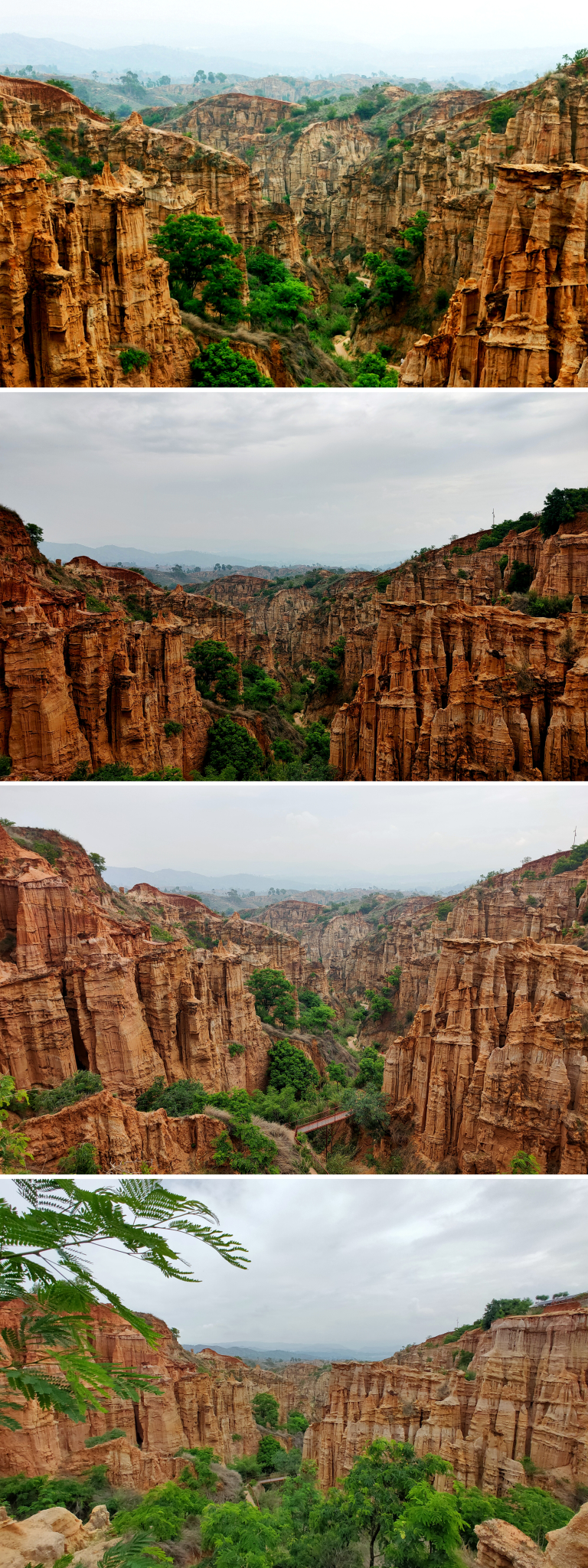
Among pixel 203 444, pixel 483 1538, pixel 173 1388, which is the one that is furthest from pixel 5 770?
pixel 483 1538

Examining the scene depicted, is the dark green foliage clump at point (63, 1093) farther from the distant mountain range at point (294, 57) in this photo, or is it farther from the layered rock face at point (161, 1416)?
the distant mountain range at point (294, 57)

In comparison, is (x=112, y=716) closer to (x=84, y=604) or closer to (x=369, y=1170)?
(x=84, y=604)

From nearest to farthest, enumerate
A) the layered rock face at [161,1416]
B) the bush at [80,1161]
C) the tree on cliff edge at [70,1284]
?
the tree on cliff edge at [70,1284] < the bush at [80,1161] < the layered rock face at [161,1416]

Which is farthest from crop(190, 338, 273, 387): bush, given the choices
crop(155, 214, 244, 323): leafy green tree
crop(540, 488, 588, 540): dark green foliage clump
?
crop(540, 488, 588, 540): dark green foliage clump

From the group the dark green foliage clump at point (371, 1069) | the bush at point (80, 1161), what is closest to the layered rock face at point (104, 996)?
the bush at point (80, 1161)

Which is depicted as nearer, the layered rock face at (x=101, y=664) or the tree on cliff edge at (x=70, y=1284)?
the tree on cliff edge at (x=70, y=1284)

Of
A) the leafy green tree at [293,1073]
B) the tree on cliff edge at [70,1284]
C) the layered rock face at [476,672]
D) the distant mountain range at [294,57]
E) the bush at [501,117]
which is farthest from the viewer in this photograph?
the bush at [501,117]

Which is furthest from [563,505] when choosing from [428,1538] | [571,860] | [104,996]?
[428,1538]
